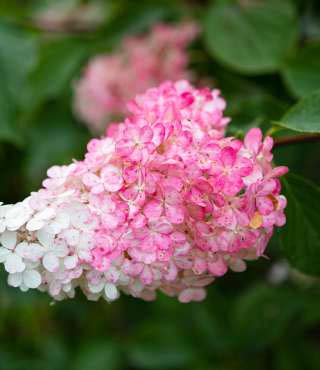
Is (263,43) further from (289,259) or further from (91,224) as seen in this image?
(91,224)

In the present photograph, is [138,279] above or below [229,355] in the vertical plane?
above

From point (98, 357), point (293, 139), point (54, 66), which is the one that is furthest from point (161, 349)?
point (293, 139)

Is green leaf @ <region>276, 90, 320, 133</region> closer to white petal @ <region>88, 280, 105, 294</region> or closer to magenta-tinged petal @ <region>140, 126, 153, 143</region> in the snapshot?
magenta-tinged petal @ <region>140, 126, 153, 143</region>

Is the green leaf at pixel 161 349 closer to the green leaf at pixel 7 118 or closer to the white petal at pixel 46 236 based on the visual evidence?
the green leaf at pixel 7 118

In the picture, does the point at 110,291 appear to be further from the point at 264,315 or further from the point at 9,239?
the point at 264,315

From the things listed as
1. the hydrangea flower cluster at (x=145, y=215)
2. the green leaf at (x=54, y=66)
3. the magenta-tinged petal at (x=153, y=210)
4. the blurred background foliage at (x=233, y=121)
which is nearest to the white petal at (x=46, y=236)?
the hydrangea flower cluster at (x=145, y=215)

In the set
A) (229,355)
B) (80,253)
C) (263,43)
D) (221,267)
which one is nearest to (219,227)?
(221,267)
